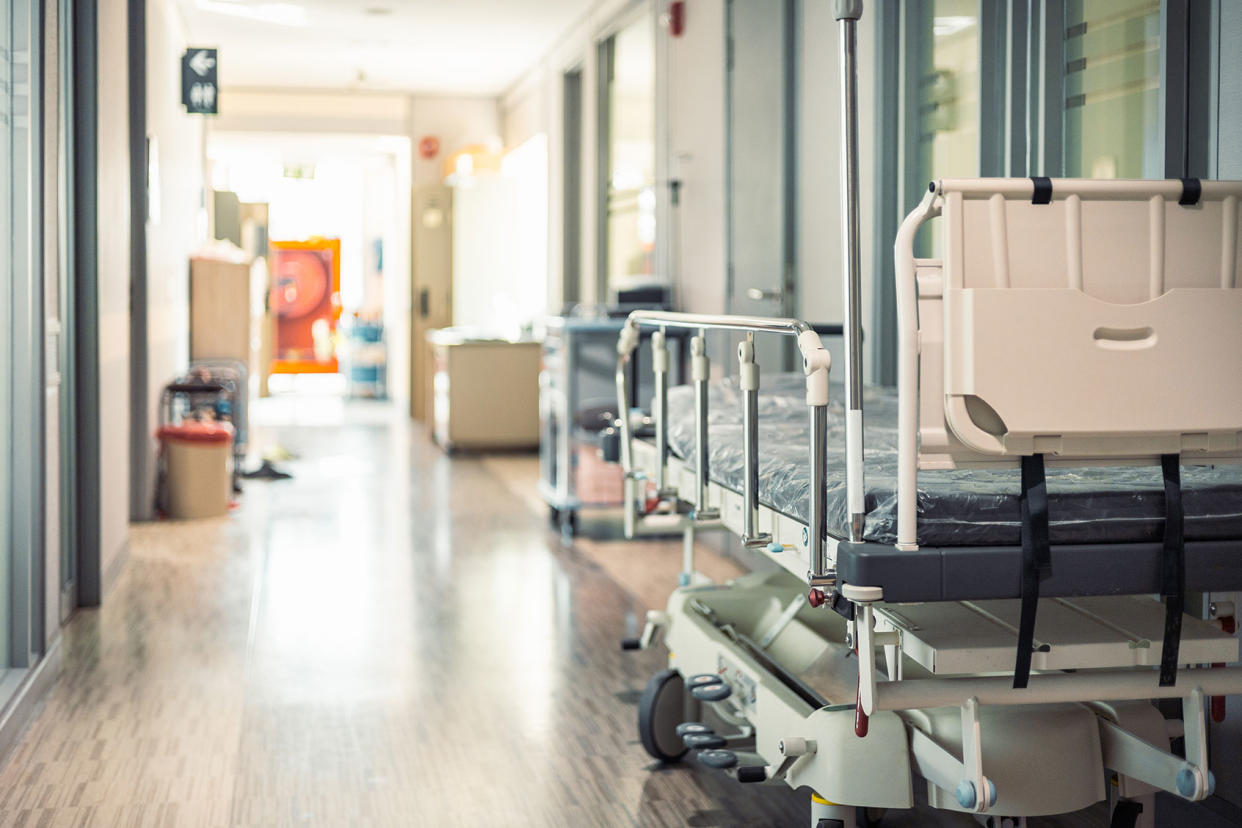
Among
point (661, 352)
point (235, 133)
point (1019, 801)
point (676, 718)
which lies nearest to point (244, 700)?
point (676, 718)

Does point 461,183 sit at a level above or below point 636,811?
above

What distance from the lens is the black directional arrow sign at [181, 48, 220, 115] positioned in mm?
7086

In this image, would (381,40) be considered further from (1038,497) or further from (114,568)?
(1038,497)

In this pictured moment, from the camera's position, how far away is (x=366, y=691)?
360 centimetres

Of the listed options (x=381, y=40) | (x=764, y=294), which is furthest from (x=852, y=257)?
(x=381, y=40)

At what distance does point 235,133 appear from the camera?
38.1 ft

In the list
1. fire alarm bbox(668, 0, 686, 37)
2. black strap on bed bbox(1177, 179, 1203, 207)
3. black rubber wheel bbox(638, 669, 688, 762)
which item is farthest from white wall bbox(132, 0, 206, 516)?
black strap on bed bbox(1177, 179, 1203, 207)

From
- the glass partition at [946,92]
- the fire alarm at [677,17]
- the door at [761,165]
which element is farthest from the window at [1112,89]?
the fire alarm at [677,17]

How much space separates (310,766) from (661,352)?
4.16 ft

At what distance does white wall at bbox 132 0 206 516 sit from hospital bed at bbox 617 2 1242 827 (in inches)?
186

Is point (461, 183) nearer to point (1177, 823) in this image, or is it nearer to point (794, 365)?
point (794, 365)

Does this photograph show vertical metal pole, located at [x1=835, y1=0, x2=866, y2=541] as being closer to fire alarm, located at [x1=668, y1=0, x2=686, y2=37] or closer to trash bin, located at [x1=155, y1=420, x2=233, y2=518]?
fire alarm, located at [x1=668, y1=0, x2=686, y2=37]

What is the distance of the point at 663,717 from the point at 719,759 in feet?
1.72

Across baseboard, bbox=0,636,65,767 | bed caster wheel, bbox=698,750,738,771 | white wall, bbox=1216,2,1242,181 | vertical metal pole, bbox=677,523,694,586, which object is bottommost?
baseboard, bbox=0,636,65,767
